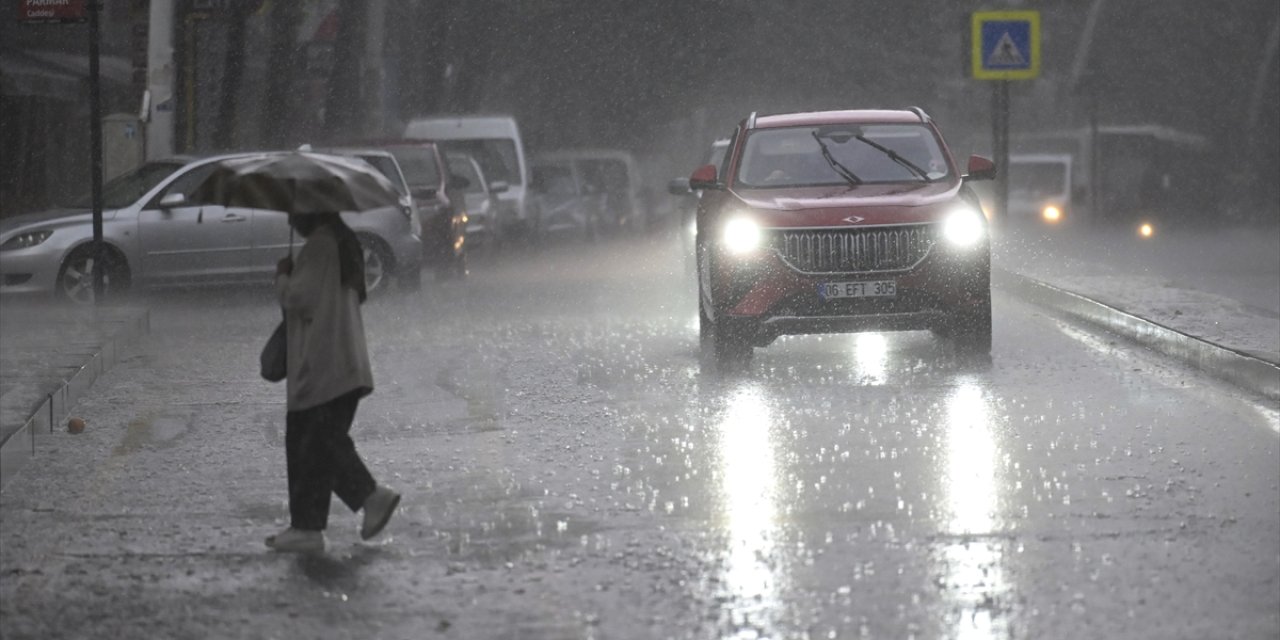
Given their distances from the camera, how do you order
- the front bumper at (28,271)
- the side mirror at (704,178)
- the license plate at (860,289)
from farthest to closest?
the front bumper at (28,271) → the side mirror at (704,178) → the license plate at (860,289)

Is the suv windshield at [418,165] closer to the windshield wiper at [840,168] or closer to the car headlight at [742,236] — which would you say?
the windshield wiper at [840,168]

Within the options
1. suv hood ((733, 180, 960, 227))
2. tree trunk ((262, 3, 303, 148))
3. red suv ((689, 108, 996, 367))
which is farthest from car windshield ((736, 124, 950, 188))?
tree trunk ((262, 3, 303, 148))

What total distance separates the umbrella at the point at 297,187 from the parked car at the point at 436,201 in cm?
1637

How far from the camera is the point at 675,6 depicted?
1902 inches

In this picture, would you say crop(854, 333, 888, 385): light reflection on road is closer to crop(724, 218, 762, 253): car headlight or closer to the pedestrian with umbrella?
crop(724, 218, 762, 253): car headlight

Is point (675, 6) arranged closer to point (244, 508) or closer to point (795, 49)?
point (795, 49)

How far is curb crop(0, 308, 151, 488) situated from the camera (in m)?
10.2

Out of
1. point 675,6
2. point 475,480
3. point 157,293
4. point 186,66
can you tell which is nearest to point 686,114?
point 675,6

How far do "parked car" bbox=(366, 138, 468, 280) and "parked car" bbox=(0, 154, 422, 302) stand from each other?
111 inches

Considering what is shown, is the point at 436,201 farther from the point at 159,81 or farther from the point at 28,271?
the point at 28,271

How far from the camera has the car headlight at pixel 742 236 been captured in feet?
47.8

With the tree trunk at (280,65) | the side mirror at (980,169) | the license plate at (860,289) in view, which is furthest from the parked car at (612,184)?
the license plate at (860,289)

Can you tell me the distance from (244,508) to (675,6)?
131 feet

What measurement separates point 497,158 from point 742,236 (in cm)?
1894
